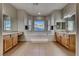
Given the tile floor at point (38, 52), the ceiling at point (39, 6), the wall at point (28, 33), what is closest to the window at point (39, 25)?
the wall at point (28, 33)

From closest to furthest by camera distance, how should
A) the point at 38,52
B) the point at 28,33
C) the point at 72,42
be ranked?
the point at 38,52 < the point at 72,42 < the point at 28,33

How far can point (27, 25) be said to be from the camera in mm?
10609

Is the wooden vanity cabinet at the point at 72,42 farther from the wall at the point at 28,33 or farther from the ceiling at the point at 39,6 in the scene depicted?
the wall at the point at 28,33

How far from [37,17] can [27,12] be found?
3.16ft

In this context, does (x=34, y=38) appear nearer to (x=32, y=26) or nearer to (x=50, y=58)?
(x=32, y=26)

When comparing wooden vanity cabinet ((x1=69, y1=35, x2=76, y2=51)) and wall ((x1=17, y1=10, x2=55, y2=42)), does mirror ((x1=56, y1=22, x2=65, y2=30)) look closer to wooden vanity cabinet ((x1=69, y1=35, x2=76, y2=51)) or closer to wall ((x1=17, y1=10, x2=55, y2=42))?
wall ((x1=17, y1=10, x2=55, y2=42))

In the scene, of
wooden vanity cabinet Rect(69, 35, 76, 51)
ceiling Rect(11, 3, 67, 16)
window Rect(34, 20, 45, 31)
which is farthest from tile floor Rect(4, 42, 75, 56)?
window Rect(34, 20, 45, 31)

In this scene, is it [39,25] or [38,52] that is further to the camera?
[39,25]

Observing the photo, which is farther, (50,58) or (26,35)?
(26,35)

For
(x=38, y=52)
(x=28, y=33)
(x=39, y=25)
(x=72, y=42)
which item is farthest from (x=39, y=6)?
(x=38, y=52)

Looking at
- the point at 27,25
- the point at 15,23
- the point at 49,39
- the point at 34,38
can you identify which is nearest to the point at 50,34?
the point at 49,39

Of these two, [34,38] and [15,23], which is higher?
[15,23]

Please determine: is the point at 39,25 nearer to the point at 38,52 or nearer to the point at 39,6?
the point at 39,6

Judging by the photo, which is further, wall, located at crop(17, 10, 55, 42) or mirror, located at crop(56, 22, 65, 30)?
wall, located at crop(17, 10, 55, 42)
